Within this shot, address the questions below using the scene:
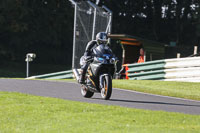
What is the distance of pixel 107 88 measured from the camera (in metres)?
12.0

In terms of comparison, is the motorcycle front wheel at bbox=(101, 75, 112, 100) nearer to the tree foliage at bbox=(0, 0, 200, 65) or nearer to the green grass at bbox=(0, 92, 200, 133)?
the green grass at bbox=(0, 92, 200, 133)

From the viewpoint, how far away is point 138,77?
22.5 m

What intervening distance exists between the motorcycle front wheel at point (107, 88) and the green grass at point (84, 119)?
1.43m

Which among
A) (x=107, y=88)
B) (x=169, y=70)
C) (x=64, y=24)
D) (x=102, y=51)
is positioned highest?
(x=64, y=24)

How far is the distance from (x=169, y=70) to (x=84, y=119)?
12.7 metres

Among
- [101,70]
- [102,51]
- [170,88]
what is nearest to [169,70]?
[170,88]

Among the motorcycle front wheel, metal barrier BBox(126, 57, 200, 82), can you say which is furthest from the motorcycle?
metal barrier BBox(126, 57, 200, 82)

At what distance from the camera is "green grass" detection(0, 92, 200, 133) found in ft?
25.4

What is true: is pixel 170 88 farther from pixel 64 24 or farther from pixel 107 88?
pixel 64 24

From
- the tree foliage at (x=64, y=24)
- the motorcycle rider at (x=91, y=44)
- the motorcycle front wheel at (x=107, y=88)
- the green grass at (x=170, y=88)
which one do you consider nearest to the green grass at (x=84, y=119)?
the motorcycle front wheel at (x=107, y=88)

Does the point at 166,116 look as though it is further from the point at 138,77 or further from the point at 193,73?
the point at 138,77

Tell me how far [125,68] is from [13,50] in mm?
22910

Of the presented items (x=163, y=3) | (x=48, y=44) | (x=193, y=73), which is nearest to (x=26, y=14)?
(x=48, y=44)

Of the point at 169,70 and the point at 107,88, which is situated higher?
the point at 169,70
